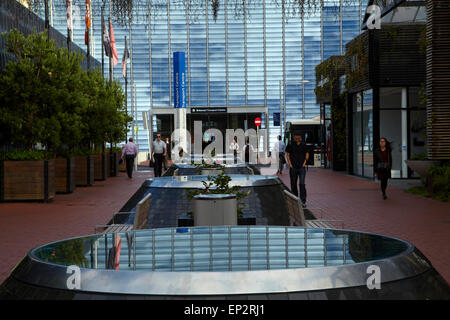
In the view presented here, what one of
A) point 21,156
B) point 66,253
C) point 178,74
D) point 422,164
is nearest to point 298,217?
point 66,253

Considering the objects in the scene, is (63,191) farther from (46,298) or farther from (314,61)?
(314,61)

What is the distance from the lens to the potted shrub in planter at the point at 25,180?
60.6ft

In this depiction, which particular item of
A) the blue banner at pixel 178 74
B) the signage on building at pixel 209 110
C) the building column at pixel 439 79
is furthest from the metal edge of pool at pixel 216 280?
the signage on building at pixel 209 110

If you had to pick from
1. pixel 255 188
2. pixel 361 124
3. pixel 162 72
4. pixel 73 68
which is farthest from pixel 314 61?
pixel 255 188

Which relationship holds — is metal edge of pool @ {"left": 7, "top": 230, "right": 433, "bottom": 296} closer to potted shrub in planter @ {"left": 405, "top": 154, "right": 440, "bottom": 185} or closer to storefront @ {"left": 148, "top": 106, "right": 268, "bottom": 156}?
potted shrub in planter @ {"left": 405, "top": 154, "right": 440, "bottom": 185}

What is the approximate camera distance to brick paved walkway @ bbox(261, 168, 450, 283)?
33.0ft

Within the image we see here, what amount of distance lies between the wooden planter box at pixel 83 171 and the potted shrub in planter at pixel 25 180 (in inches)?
265

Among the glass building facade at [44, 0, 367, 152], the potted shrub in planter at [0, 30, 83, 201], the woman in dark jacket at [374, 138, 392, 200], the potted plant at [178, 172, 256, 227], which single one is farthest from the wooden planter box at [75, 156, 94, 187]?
the glass building facade at [44, 0, 367, 152]

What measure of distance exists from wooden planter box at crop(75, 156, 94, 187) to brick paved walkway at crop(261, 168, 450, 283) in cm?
836

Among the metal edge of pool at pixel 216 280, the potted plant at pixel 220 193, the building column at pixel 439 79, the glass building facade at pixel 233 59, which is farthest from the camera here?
the glass building facade at pixel 233 59

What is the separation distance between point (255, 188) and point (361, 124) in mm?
20386

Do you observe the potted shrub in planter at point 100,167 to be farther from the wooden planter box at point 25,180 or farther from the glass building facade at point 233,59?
the glass building facade at point 233,59

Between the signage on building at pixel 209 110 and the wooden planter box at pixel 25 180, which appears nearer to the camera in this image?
the wooden planter box at pixel 25 180

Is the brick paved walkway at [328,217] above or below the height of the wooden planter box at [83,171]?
below
